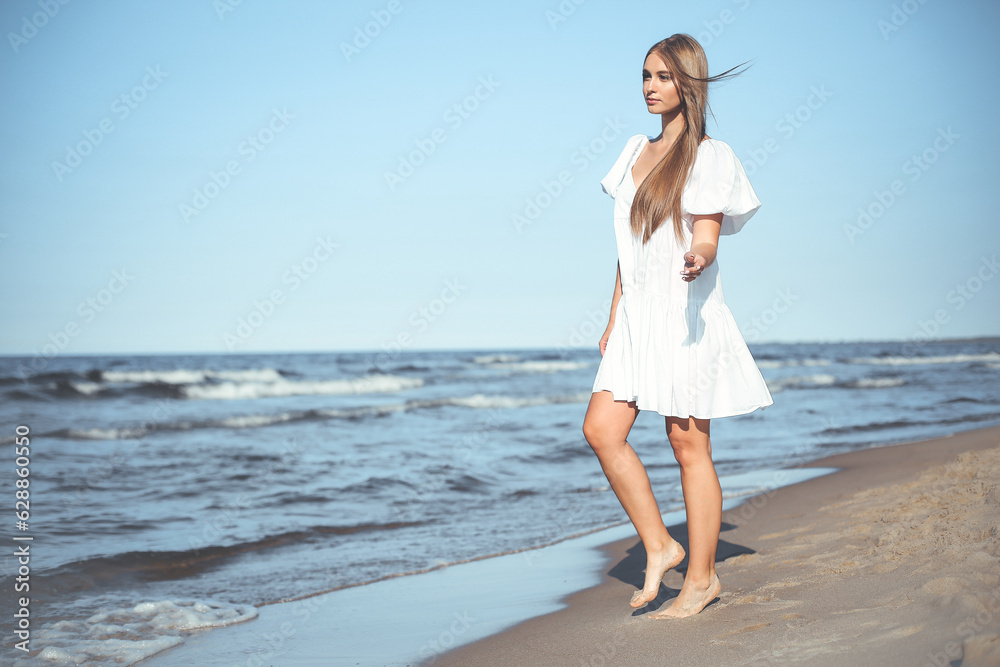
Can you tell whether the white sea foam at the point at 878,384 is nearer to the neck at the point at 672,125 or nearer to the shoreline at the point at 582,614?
the shoreline at the point at 582,614

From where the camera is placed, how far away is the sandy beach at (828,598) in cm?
180

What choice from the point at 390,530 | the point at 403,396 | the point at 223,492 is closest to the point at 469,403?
the point at 403,396

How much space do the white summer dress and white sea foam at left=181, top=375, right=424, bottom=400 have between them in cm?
1995

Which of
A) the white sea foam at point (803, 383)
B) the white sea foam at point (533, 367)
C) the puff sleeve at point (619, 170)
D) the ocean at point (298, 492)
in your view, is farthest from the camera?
the white sea foam at point (533, 367)

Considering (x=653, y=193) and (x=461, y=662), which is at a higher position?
(x=653, y=193)

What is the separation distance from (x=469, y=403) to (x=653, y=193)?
15.5 meters

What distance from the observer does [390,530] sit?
503 centimetres

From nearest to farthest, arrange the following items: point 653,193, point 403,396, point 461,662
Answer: point 653,193
point 461,662
point 403,396

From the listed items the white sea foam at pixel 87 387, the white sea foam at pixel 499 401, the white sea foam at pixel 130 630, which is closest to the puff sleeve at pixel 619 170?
the white sea foam at pixel 130 630

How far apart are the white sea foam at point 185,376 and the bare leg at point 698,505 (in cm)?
2398

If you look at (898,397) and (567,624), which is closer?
(567,624)

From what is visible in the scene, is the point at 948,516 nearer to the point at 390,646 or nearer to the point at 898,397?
the point at 390,646

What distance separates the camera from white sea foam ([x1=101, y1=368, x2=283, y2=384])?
24500 millimetres

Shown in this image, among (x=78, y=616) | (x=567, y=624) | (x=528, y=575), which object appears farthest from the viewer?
(x=528, y=575)
